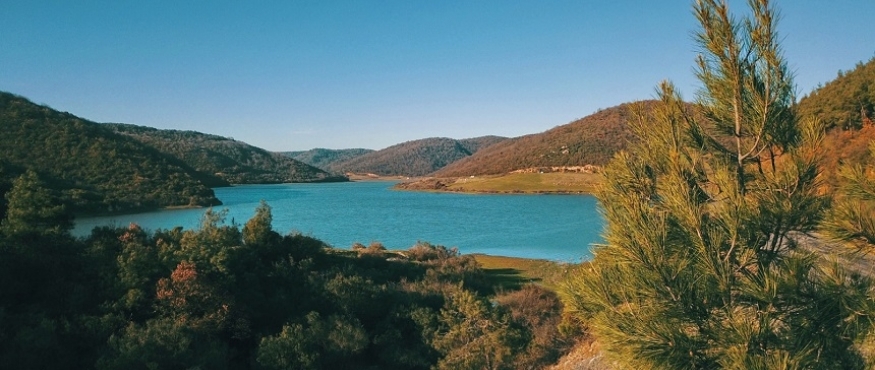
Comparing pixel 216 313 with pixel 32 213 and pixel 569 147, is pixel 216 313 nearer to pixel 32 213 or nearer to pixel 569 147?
pixel 32 213

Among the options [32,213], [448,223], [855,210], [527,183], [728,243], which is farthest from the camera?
[527,183]

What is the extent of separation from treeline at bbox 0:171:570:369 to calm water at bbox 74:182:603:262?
1281cm

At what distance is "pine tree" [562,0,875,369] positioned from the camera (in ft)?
11.9

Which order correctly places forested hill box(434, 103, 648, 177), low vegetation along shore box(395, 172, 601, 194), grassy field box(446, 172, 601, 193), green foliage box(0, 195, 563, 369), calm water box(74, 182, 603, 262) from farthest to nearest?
forested hill box(434, 103, 648, 177) → grassy field box(446, 172, 601, 193) → low vegetation along shore box(395, 172, 601, 194) → calm water box(74, 182, 603, 262) → green foliage box(0, 195, 563, 369)

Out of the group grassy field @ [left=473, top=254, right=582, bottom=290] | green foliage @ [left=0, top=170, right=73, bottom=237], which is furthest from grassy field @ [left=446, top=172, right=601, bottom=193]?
green foliage @ [left=0, top=170, right=73, bottom=237]

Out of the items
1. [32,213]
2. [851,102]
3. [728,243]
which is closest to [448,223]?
[851,102]

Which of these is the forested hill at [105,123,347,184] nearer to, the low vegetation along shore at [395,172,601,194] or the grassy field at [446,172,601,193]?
the low vegetation along shore at [395,172,601,194]

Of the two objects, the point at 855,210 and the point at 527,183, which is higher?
the point at 855,210

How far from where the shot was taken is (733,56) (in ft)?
12.9

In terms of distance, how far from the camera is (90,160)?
5650cm

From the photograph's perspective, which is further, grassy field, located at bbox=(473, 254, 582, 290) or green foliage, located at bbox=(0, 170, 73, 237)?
grassy field, located at bbox=(473, 254, 582, 290)

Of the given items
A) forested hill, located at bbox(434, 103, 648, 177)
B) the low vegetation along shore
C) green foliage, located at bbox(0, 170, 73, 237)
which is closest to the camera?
green foliage, located at bbox(0, 170, 73, 237)

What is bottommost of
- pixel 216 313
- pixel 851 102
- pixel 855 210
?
pixel 216 313

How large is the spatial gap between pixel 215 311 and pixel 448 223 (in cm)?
3689
